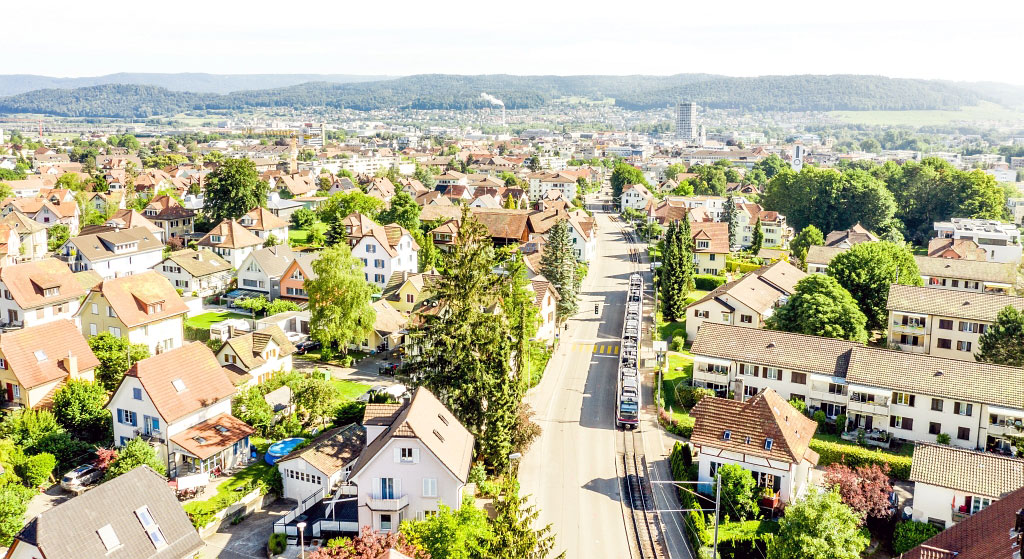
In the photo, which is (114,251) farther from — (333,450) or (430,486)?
(430,486)

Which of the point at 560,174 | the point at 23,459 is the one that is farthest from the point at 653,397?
the point at 560,174

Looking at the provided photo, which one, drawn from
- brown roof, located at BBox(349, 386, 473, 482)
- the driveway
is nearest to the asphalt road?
brown roof, located at BBox(349, 386, 473, 482)

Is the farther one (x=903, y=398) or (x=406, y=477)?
(x=903, y=398)

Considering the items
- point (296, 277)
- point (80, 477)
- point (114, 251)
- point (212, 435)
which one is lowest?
point (80, 477)

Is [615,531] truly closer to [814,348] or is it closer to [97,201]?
[814,348]

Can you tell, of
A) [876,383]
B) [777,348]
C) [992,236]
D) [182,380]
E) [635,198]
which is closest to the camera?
[182,380]

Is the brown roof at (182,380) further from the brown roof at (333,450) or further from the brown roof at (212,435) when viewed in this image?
the brown roof at (333,450)

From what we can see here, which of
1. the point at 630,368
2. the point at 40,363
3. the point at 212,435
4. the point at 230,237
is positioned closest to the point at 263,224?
the point at 230,237
